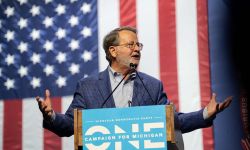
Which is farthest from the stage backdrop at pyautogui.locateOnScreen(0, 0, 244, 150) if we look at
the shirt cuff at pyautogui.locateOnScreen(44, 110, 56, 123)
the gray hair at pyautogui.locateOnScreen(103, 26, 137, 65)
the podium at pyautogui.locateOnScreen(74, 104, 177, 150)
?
the podium at pyautogui.locateOnScreen(74, 104, 177, 150)

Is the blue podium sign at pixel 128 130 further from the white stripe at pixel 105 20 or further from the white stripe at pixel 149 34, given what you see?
the white stripe at pixel 105 20

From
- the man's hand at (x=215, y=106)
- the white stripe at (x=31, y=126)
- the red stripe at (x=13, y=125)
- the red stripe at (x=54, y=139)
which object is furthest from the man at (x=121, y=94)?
the red stripe at (x=13, y=125)

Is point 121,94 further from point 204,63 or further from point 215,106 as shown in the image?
point 204,63

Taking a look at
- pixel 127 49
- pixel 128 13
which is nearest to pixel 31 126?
pixel 128 13

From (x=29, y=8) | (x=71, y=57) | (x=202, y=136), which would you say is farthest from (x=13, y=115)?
(x=202, y=136)

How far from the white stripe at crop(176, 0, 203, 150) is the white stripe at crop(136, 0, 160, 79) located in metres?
0.16

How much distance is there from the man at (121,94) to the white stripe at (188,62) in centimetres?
78

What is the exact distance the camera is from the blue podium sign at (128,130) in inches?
62.0

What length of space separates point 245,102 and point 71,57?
1310mm

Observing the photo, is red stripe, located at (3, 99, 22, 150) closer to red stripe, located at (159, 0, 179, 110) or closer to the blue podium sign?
red stripe, located at (159, 0, 179, 110)

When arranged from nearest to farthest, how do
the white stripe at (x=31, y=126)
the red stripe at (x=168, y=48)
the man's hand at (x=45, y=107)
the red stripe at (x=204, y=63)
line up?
the man's hand at (x=45, y=107), the red stripe at (x=204, y=63), the red stripe at (x=168, y=48), the white stripe at (x=31, y=126)

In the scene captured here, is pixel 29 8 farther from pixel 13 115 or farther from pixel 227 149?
pixel 227 149

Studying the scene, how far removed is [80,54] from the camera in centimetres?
320

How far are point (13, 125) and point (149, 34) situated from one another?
126 centimetres
